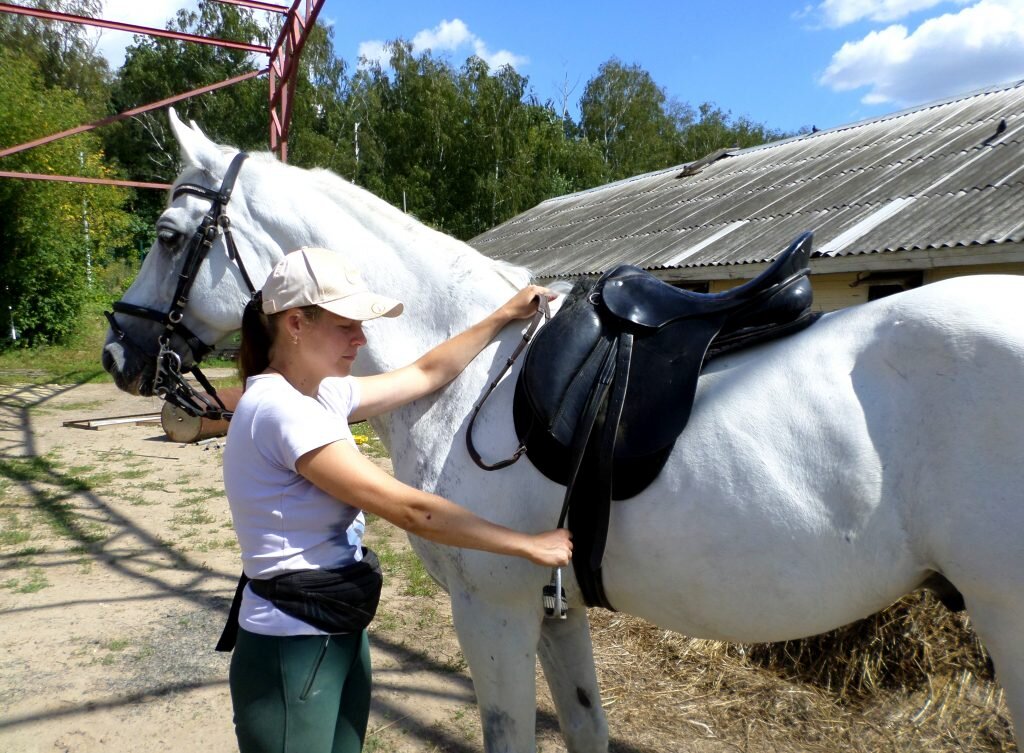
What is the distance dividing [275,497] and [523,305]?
0.87 m

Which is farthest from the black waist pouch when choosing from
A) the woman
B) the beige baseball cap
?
the beige baseball cap

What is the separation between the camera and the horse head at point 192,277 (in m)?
2.09

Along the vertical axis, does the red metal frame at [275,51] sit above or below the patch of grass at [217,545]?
above

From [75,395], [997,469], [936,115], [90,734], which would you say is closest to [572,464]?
[997,469]

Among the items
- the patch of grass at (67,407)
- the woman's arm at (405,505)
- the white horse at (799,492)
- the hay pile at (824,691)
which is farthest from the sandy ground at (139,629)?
the patch of grass at (67,407)

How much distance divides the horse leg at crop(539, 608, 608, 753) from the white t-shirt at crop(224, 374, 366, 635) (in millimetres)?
912

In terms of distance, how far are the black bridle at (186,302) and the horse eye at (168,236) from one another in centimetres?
6

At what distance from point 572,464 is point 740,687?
2323 millimetres

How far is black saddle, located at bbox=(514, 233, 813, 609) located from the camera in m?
1.54

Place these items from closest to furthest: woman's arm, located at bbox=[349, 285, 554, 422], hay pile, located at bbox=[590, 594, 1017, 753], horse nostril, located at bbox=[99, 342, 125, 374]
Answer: woman's arm, located at bbox=[349, 285, 554, 422] → horse nostril, located at bbox=[99, 342, 125, 374] → hay pile, located at bbox=[590, 594, 1017, 753]

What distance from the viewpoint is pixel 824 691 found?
10.5ft

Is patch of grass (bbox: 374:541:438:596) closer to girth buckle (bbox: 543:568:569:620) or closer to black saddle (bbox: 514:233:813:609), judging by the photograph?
girth buckle (bbox: 543:568:569:620)

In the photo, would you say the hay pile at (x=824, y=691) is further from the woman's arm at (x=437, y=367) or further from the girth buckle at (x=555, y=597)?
the woman's arm at (x=437, y=367)

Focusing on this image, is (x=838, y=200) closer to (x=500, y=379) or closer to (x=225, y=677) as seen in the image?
(x=500, y=379)
